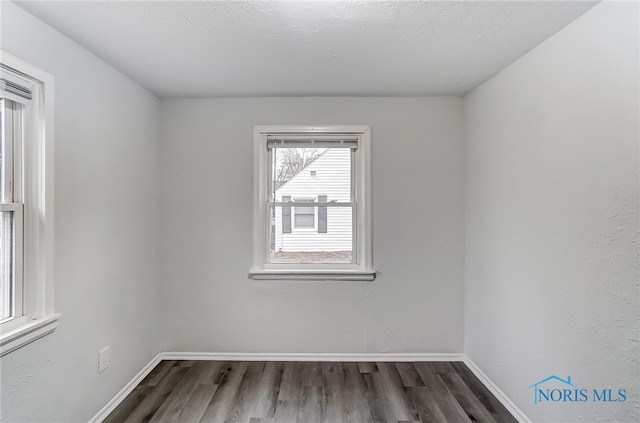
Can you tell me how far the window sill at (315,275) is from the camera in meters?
2.84

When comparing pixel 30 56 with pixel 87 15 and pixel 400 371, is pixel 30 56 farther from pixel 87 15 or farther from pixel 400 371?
pixel 400 371

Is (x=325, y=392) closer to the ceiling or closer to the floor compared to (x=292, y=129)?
closer to the floor

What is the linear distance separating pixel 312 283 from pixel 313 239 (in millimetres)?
397

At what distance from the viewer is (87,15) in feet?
5.31

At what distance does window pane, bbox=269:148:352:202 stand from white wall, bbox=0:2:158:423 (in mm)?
1077

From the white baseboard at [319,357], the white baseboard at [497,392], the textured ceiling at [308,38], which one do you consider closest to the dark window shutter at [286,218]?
the textured ceiling at [308,38]

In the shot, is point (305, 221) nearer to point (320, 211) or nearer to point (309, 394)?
point (320, 211)

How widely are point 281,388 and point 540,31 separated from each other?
2.83 m

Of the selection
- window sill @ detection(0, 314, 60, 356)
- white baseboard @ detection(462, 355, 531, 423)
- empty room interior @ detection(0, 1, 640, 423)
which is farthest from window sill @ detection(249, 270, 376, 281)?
window sill @ detection(0, 314, 60, 356)

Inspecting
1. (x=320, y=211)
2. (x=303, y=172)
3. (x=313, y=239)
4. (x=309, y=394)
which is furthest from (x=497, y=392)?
(x=303, y=172)

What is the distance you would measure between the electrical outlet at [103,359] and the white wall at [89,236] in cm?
4

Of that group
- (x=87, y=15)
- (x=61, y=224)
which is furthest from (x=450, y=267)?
(x=87, y=15)

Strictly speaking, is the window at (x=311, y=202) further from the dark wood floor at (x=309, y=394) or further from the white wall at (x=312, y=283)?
the dark wood floor at (x=309, y=394)

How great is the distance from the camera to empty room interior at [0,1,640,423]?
5.11ft
